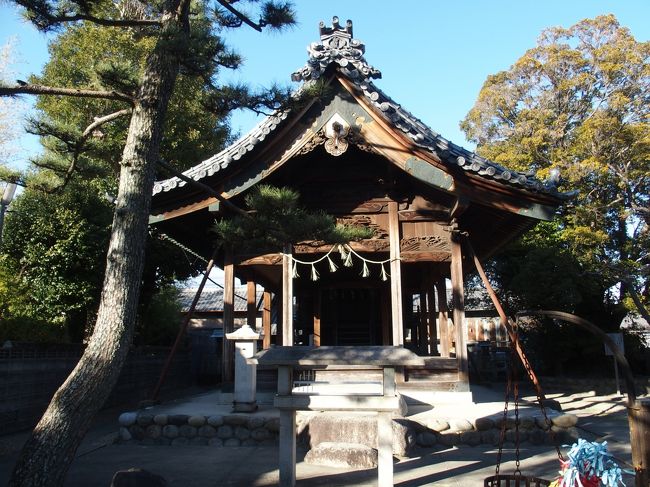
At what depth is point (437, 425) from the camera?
316 inches

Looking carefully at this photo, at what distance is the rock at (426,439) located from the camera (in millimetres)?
7926

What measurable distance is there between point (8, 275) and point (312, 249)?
8.53 m

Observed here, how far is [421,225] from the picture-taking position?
10500mm

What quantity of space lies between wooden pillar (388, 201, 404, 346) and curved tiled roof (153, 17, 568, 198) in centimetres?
158

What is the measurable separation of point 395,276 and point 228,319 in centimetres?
342

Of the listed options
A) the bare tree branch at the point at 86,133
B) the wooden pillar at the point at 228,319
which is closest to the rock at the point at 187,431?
the wooden pillar at the point at 228,319

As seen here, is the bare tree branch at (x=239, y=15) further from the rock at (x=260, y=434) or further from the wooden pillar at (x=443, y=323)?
the wooden pillar at (x=443, y=323)

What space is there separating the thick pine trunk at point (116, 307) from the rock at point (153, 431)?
4213mm

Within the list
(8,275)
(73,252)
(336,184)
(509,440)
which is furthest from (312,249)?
(8,275)

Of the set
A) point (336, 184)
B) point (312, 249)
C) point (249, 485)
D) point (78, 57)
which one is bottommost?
point (249, 485)

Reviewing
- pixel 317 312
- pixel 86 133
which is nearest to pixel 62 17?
pixel 86 133

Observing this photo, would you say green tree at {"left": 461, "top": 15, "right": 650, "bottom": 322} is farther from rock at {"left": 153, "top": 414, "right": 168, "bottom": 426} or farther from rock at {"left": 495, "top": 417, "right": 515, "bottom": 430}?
rock at {"left": 153, "top": 414, "right": 168, "bottom": 426}

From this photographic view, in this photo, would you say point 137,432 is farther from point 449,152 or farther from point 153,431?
point 449,152

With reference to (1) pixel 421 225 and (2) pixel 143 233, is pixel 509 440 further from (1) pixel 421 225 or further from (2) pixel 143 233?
(2) pixel 143 233
